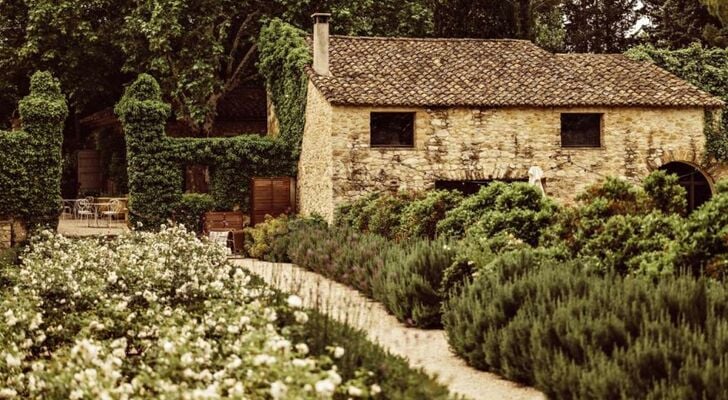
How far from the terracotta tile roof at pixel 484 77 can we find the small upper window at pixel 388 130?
20.1 inches

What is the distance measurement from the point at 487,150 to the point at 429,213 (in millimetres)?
8536

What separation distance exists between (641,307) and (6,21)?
2992 centimetres

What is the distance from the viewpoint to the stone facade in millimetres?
24984

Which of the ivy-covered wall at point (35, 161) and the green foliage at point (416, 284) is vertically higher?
the ivy-covered wall at point (35, 161)

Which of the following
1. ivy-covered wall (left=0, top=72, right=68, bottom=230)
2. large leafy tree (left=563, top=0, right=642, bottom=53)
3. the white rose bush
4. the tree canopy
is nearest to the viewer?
the white rose bush

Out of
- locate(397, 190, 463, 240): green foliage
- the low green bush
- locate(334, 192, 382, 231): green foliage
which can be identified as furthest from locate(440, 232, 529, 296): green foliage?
locate(334, 192, 382, 231): green foliage

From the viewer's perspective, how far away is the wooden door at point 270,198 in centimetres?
2738

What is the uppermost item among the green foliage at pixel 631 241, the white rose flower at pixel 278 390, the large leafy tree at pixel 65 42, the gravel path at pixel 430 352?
the large leafy tree at pixel 65 42

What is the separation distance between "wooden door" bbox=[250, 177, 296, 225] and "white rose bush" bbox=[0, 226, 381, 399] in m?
12.3

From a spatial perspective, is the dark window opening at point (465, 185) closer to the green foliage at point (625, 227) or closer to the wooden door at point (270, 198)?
the wooden door at point (270, 198)

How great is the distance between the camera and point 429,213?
57.6 feet

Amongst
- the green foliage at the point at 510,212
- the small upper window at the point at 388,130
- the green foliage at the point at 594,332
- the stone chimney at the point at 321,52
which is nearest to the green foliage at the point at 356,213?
the small upper window at the point at 388,130

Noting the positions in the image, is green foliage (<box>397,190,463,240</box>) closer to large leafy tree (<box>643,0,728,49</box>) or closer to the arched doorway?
the arched doorway

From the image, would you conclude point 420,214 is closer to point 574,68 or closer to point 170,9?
point 574,68
